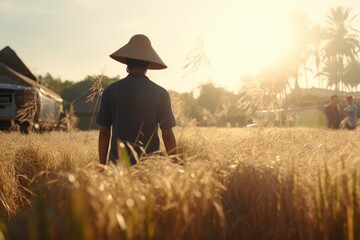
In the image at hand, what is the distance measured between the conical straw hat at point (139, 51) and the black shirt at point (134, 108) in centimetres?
19

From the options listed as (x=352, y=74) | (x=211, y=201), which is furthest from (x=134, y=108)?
(x=352, y=74)

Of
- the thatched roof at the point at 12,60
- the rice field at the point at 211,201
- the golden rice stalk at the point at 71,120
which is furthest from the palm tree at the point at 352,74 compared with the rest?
the rice field at the point at 211,201

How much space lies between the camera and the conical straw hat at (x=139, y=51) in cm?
427

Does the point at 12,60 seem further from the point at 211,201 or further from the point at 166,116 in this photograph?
the point at 211,201

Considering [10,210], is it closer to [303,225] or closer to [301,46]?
[303,225]

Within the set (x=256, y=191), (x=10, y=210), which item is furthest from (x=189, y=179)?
(x=10, y=210)

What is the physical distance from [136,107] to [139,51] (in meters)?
0.53

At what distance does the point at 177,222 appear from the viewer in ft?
6.64

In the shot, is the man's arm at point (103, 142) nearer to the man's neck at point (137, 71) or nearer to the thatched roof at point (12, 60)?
the man's neck at point (137, 71)

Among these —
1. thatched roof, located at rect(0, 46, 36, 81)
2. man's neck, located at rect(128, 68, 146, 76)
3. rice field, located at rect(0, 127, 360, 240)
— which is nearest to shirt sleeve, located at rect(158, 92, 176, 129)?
man's neck, located at rect(128, 68, 146, 76)

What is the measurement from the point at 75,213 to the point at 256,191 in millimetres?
1220

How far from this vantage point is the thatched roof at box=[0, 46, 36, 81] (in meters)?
31.4

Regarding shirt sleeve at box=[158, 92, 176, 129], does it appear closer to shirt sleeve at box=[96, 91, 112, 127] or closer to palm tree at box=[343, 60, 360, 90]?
shirt sleeve at box=[96, 91, 112, 127]

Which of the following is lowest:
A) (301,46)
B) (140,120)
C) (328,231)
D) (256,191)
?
(328,231)
